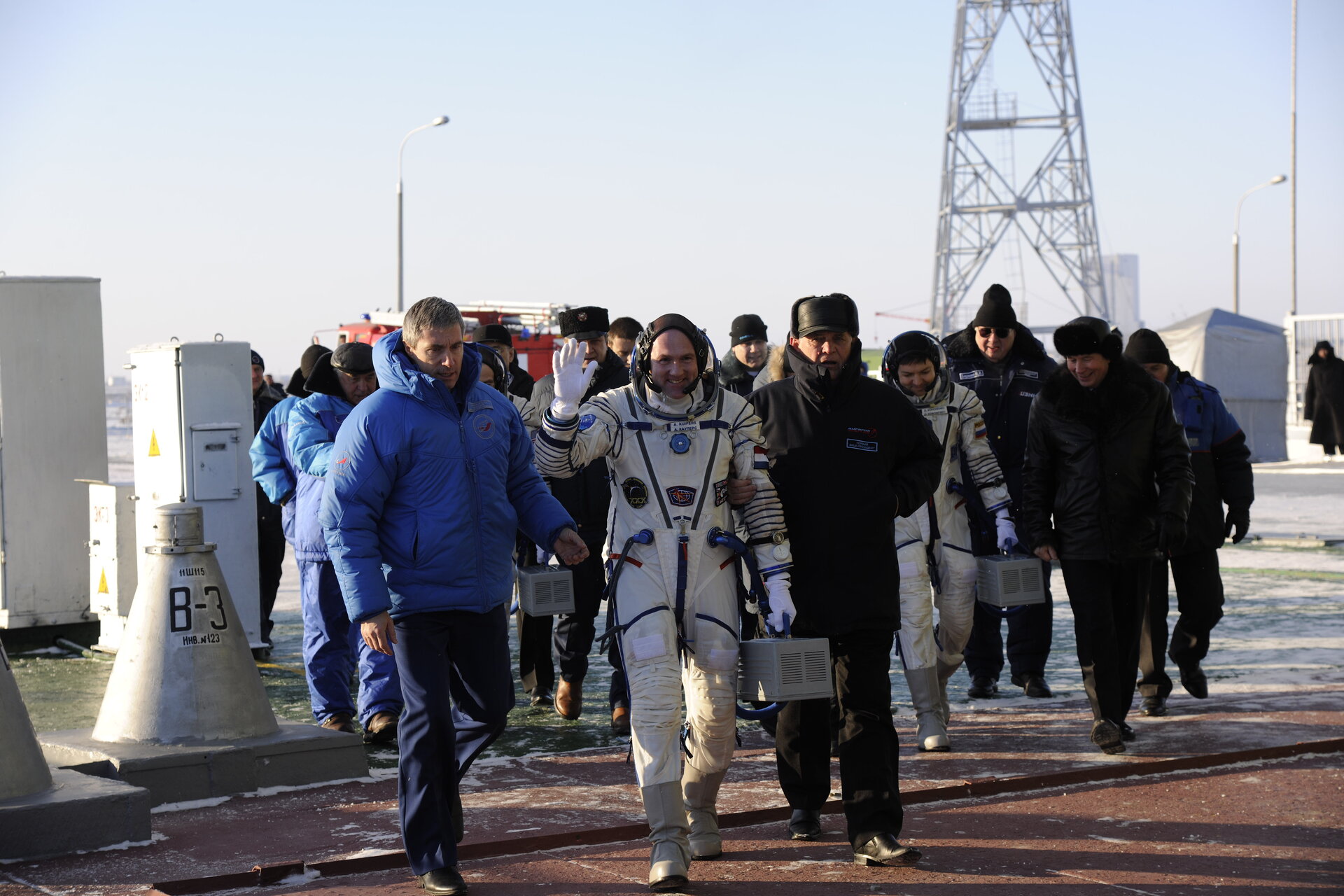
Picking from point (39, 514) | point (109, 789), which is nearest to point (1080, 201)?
point (39, 514)

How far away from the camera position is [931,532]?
7.28m

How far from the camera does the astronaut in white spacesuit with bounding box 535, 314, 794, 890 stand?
5.14 m

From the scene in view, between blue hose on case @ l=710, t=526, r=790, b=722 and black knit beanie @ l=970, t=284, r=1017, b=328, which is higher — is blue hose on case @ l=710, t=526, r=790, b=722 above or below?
below

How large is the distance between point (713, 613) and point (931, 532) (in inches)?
90.1

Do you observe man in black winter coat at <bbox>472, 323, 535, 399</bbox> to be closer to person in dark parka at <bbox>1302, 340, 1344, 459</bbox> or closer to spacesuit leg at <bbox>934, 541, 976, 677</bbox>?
spacesuit leg at <bbox>934, 541, 976, 677</bbox>

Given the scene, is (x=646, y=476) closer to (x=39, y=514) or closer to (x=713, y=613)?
(x=713, y=613)

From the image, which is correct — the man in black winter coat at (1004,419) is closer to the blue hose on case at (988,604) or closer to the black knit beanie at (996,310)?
the black knit beanie at (996,310)

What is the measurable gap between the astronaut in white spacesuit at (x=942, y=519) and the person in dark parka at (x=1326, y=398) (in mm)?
19801

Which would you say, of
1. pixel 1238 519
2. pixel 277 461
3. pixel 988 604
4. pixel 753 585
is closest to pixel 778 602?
pixel 753 585

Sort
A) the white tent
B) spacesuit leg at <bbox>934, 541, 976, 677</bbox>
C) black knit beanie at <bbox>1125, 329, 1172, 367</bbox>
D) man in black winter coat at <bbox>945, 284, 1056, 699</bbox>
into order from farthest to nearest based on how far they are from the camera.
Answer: the white tent → man in black winter coat at <bbox>945, 284, 1056, 699</bbox> → black knit beanie at <bbox>1125, 329, 1172, 367</bbox> → spacesuit leg at <bbox>934, 541, 976, 677</bbox>

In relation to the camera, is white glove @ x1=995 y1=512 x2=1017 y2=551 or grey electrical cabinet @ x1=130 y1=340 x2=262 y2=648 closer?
white glove @ x1=995 y1=512 x2=1017 y2=551

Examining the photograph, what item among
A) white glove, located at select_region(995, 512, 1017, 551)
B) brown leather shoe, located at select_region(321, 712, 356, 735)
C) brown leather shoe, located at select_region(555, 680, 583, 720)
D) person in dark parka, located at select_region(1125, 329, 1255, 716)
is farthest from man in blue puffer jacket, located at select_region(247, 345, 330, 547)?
person in dark parka, located at select_region(1125, 329, 1255, 716)

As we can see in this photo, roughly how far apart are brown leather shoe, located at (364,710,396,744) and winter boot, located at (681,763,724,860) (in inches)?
94.5

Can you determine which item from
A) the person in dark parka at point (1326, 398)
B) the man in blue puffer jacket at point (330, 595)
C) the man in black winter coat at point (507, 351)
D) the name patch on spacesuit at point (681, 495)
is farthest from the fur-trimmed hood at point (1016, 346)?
the person in dark parka at point (1326, 398)
